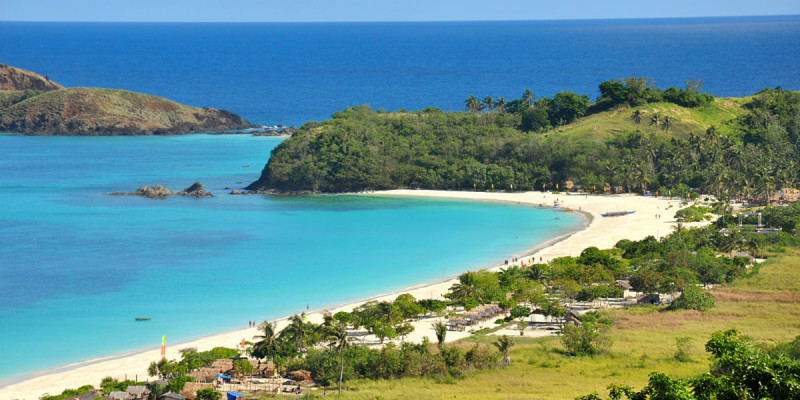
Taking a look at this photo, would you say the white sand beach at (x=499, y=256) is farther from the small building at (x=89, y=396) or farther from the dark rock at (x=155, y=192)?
the dark rock at (x=155, y=192)

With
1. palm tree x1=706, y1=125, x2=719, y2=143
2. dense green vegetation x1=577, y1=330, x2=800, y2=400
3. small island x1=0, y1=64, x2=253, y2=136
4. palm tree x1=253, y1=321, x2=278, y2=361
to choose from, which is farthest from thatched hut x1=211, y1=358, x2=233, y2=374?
small island x1=0, y1=64, x2=253, y2=136

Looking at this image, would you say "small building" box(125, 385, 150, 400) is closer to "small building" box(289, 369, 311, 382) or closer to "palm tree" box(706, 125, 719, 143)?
"small building" box(289, 369, 311, 382)

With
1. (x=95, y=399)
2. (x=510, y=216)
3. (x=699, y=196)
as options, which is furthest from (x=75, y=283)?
(x=699, y=196)

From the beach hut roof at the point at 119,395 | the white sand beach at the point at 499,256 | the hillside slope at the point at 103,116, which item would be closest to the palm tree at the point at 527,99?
the white sand beach at the point at 499,256

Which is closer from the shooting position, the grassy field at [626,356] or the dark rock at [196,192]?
the grassy field at [626,356]

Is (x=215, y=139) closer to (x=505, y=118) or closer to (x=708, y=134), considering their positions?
(x=505, y=118)

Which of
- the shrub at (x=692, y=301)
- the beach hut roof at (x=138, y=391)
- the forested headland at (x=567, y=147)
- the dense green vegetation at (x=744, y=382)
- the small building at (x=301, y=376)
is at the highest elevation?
the forested headland at (x=567, y=147)

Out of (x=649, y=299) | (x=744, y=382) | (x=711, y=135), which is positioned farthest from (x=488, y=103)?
(x=744, y=382)
